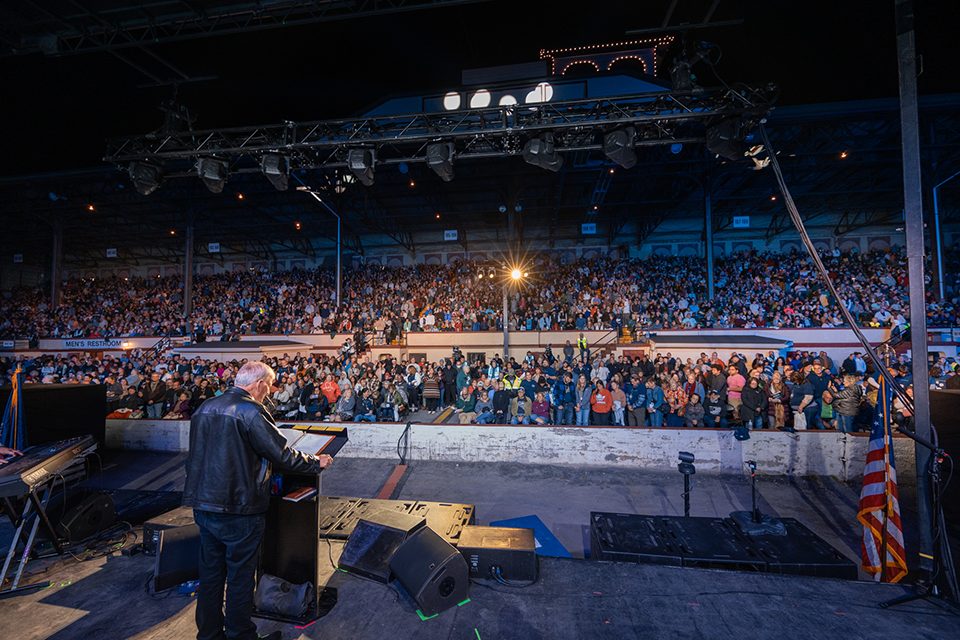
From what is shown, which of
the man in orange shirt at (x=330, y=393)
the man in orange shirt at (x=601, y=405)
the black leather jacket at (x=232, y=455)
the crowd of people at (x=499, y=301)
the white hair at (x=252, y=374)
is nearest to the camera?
the black leather jacket at (x=232, y=455)

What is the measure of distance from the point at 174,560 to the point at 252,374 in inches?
79.6

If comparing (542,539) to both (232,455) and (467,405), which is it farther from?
(467,405)

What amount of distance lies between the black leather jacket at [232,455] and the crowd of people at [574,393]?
415 centimetres

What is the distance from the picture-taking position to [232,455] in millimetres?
2480

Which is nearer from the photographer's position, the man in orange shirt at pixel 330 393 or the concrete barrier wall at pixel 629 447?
the concrete barrier wall at pixel 629 447

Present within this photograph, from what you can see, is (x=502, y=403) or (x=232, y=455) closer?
(x=232, y=455)

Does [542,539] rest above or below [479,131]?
below

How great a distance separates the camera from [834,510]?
579 centimetres

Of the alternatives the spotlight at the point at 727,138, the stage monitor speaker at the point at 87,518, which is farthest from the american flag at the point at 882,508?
the stage monitor speaker at the point at 87,518

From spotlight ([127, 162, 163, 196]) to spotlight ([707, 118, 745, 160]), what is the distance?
43.1 ft

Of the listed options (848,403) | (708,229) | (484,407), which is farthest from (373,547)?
(708,229)

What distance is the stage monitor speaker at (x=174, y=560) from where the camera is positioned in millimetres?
3139

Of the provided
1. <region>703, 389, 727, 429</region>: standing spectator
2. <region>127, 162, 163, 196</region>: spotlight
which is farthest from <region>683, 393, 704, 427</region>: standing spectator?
<region>127, 162, 163, 196</region>: spotlight

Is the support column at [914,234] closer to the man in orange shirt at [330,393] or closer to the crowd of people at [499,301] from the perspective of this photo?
the man in orange shirt at [330,393]
